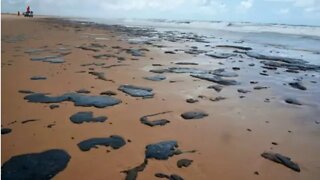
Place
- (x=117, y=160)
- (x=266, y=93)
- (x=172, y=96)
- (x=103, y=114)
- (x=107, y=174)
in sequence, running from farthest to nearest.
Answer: (x=266, y=93), (x=172, y=96), (x=103, y=114), (x=117, y=160), (x=107, y=174)

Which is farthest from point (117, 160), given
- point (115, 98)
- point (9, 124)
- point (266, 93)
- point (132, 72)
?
point (132, 72)

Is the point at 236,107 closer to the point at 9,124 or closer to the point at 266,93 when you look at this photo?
the point at 266,93

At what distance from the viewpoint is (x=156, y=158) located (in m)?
4.06

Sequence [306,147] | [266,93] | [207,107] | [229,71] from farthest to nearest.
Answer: [229,71], [266,93], [207,107], [306,147]

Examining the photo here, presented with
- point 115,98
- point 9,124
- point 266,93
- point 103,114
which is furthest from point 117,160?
point 266,93

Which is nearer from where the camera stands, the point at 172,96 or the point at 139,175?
the point at 139,175

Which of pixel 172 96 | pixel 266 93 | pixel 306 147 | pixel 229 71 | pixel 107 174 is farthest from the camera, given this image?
pixel 229 71

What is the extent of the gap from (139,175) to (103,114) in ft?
6.88

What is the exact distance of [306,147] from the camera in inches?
182

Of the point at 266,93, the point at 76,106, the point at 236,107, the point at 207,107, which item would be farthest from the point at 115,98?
the point at 266,93

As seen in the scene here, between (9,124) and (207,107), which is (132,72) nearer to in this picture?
(207,107)

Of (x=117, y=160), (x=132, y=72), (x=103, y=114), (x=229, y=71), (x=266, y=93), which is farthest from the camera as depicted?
(x=229, y=71)

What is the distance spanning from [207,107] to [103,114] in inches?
81.3

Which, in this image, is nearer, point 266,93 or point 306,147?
point 306,147
